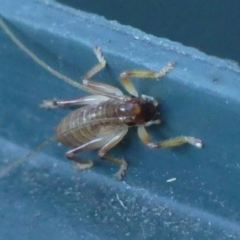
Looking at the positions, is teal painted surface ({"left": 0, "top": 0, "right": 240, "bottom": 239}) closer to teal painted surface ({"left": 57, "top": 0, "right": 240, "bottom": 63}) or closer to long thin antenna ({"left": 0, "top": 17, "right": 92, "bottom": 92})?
long thin antenna ({"left": 0, "top": 17, "right": 92, "bottom": 92})

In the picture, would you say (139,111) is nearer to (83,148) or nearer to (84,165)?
(83,148)

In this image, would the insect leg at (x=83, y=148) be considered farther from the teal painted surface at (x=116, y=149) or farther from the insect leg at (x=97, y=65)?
the insect leg at (x=97, y=65)

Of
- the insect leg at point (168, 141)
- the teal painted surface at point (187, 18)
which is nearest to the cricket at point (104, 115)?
the insect leg at point (168, 141)

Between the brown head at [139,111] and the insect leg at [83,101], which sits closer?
the brown head at [139,111]

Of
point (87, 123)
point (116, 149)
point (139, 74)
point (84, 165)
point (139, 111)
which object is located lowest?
point (84, 165)

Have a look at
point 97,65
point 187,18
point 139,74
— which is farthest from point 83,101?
point 187,18
